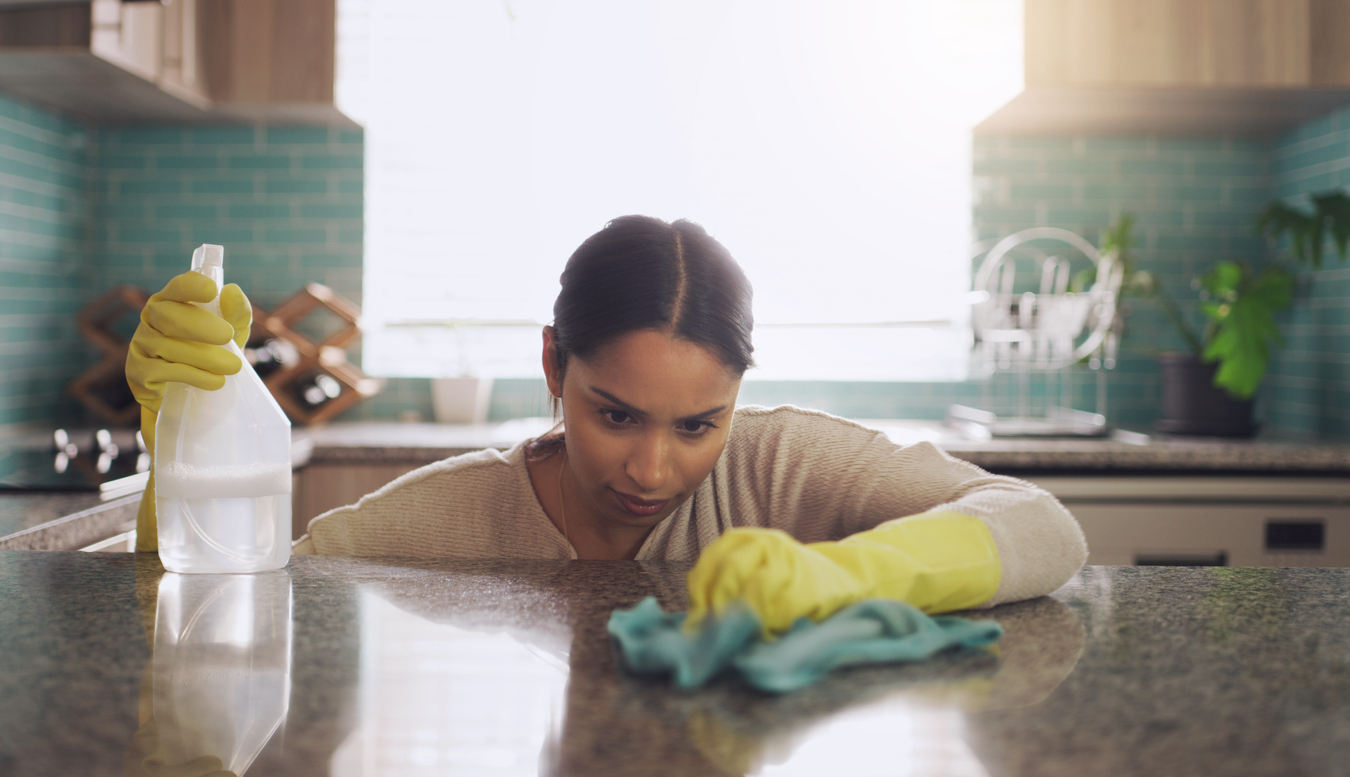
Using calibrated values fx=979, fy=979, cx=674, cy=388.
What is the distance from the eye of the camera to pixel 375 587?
31.7 inches

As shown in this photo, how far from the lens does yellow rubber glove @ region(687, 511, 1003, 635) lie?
23.4 inches

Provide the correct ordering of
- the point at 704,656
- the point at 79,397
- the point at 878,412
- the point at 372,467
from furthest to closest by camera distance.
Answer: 1. the point at 878,412
2. the point at 79,397
3. the point at 372,467
4. the point at 704,656

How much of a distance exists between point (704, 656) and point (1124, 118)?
2672 mm

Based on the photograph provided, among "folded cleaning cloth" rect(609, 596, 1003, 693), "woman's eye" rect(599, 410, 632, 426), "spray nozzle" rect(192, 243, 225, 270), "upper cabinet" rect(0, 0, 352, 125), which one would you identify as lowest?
"folded cleaning cloth" rect(609, 596, 1003, 693)

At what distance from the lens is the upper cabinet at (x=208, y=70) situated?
234cm

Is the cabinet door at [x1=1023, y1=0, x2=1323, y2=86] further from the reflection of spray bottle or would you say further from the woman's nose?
the reflection of spray bottle

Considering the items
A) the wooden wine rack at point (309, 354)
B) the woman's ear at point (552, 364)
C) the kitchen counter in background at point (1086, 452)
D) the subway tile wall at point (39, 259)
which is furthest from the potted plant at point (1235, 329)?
the subway tile wall at point (39, 259)

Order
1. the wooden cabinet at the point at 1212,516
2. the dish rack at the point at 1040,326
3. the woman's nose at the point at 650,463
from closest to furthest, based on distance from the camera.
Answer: the woman's nose at the point at 650,463 < the wooden cabinet at the point at 1212,516 < the dish rack at the point at 1040,326

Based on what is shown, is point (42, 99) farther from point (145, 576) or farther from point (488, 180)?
point (145, 576)

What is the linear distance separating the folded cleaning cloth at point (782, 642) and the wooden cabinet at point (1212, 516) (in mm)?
1740

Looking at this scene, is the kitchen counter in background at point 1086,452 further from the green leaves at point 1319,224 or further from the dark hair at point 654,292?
the dark hair at point 654,292

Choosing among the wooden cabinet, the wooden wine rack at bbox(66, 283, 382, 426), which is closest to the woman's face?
the wooden cabinet

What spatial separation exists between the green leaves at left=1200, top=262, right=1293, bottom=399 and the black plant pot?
0.03m

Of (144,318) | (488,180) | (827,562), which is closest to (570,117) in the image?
(488,180)
